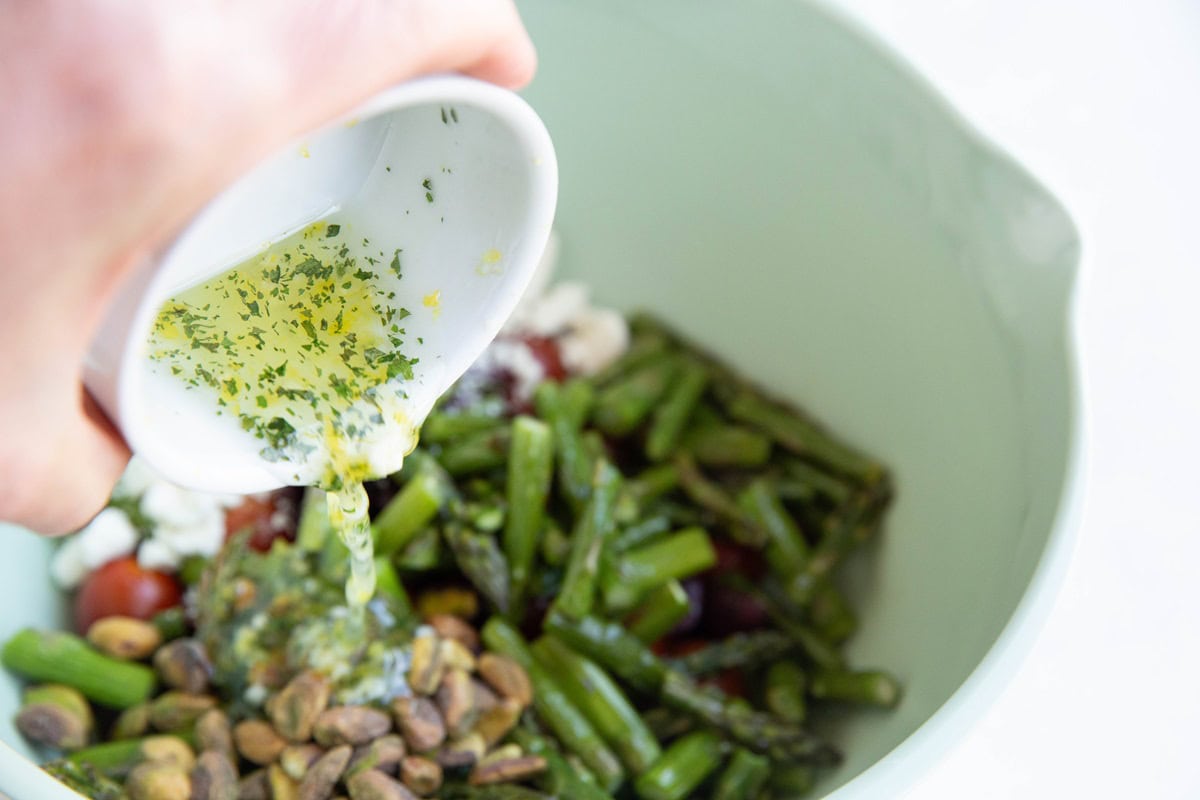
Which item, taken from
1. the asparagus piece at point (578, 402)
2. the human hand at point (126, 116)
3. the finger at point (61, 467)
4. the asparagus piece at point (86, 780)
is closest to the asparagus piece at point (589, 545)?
the asparagus piece at point (578, 402)

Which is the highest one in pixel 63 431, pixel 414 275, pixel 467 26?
pixel 467 26

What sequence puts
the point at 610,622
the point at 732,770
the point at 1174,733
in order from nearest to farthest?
the point at 1174,733, the point at 732,770, the point at 610,622

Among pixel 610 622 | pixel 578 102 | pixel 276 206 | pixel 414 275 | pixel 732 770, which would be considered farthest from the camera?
pixel 578 102

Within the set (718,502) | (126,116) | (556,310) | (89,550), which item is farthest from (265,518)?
(126,116)

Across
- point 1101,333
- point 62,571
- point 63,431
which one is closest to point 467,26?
point 63,431

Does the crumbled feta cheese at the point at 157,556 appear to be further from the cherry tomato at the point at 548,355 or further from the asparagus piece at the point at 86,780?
the cherry tomato at the point at 548,355

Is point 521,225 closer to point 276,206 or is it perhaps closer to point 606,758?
point 276,206

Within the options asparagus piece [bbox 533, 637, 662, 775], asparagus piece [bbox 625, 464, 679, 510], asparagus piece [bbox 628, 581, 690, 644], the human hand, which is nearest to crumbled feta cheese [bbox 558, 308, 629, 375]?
asparagus piece [bbox 625, 464, 679, 510]
